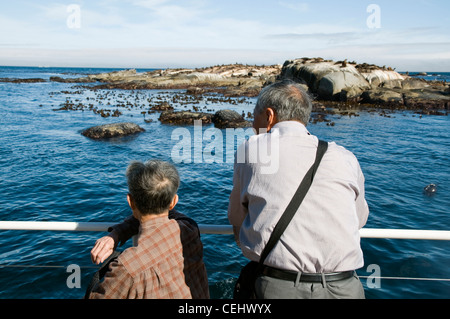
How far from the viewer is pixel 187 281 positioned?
204 centimetres

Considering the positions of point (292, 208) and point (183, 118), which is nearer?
point (292, 208)

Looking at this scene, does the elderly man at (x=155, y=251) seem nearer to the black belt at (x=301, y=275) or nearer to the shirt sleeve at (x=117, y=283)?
the shirt sleeve at (x=117, y=283)

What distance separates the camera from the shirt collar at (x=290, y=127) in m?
1.89

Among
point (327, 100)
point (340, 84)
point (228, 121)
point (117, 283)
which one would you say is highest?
point (340, 84)

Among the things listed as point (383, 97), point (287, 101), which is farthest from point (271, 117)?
point (383, 97)

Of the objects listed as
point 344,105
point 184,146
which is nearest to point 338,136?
point 184,146

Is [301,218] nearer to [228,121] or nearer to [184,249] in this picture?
[184,249]

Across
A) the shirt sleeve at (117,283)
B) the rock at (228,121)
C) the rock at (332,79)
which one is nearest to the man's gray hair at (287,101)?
the shirt sleeve at (117,283)

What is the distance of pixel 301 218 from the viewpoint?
171cm

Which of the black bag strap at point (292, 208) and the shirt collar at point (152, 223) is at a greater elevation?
the black bag strap at point (292, 208)

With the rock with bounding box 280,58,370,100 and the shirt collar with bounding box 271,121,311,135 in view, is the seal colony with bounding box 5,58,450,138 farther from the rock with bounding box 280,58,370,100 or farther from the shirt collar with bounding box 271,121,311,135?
the shirt collar with bounding box 271,121,311,135

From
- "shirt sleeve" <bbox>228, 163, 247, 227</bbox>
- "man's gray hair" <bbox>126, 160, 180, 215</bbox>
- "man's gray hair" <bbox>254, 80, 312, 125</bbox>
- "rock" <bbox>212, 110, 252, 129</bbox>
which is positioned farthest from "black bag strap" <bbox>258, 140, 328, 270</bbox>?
"rock" <bbox>212, 110, 252, 129</bbox>

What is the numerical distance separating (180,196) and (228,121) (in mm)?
12950
